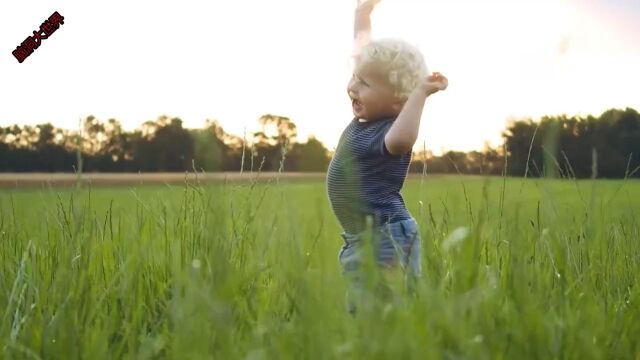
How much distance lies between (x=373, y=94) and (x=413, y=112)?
0.34m

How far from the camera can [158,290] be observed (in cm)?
244

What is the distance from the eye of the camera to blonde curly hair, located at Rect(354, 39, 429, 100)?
281cm

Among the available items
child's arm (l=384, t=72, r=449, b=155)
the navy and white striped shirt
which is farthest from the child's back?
child's arm (l=384, t=72, r=449, b=155)

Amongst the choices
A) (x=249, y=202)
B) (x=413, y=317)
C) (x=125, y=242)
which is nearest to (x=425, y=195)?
(x=249, y=202)

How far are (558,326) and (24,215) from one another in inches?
110

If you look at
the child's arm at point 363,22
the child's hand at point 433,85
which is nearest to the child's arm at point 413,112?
the child's hand at point 433,85

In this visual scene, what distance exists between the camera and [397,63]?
9.23ft

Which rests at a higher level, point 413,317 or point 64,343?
point 413,317

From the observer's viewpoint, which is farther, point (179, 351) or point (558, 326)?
point (558, 326)

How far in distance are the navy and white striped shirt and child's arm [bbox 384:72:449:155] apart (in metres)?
0.22

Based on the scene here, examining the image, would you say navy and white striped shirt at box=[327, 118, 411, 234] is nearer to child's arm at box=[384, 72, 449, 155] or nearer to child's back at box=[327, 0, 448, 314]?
child's back at box=[327, 0, 448, 314]

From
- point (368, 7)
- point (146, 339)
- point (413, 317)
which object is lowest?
point (146, 339)

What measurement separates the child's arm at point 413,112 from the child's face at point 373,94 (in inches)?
10.3

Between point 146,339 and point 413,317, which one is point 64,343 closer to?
point 146,339
